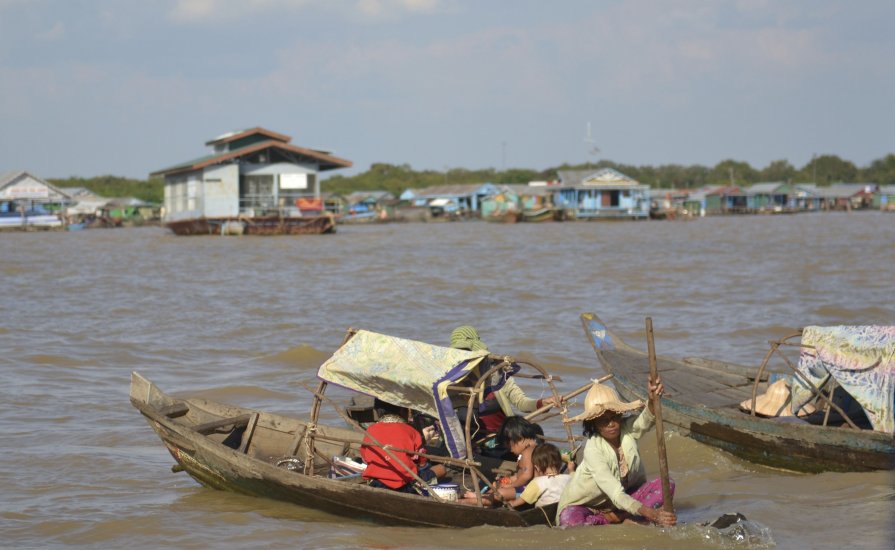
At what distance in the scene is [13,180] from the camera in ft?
148

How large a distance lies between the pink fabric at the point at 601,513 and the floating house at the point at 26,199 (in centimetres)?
4482

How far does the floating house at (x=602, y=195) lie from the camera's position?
5297cm

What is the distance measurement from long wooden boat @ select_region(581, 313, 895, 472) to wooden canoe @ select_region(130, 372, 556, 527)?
7.44 feet

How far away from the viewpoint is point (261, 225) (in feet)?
119

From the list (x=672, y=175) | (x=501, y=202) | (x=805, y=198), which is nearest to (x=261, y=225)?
(x=501, y=202)

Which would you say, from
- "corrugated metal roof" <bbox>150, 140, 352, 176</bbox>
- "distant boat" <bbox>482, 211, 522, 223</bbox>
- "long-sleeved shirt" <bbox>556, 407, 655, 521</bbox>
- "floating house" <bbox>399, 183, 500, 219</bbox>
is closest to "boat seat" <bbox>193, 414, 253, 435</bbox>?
"long-sleeved shirt" <bbox>556, 407, 655, 521</bbox>

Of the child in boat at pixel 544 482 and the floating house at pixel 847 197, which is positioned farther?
the floating house at pixel 847 197

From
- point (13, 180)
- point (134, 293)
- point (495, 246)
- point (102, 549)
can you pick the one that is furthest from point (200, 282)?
point (13, 180)

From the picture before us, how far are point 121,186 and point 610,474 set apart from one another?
74.6 metres

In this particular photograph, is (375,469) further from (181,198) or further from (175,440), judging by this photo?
(181,198)

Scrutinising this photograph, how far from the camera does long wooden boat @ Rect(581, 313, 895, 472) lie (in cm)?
650

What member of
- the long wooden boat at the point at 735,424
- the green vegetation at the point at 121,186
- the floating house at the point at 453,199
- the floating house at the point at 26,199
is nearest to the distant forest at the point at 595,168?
the green vegetation at the point at 121,186

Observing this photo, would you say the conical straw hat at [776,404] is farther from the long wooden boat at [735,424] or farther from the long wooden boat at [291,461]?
the long wooden boat at [291,461]

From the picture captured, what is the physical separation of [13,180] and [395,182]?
39281mm
